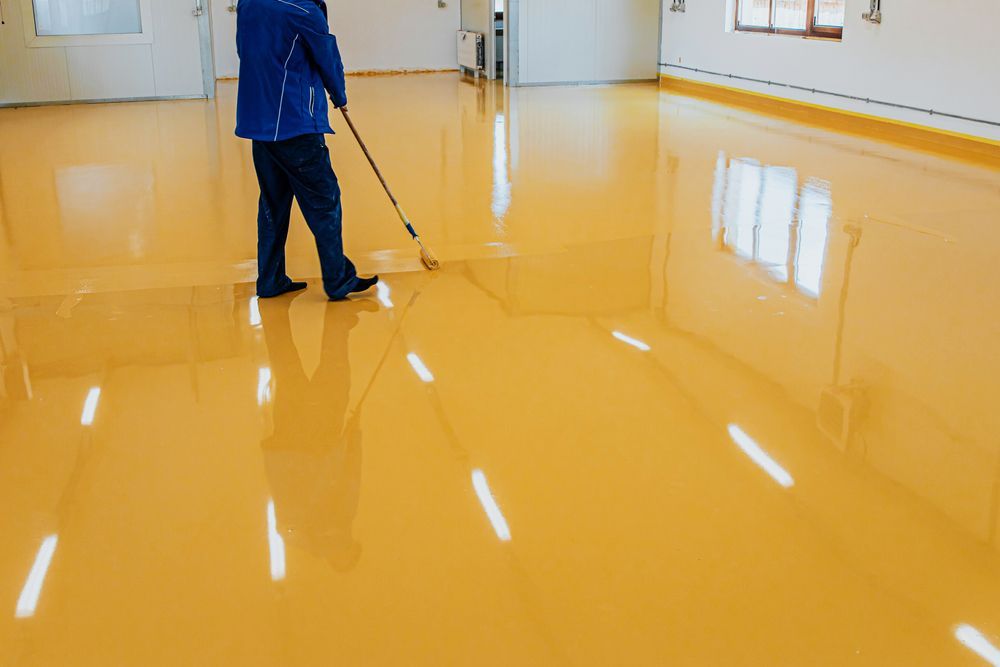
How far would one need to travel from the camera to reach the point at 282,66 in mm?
3795

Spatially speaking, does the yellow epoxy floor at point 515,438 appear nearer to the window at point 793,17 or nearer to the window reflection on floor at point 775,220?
the window reflection on floor at point 775,220

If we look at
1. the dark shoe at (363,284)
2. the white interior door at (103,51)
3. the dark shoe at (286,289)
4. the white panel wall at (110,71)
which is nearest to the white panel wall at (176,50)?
the white interior door at (103,51)

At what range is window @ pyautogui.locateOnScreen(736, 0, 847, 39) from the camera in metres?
8.93

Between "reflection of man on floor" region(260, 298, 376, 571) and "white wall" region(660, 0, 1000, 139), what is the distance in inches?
217

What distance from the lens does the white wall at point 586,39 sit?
12492mm

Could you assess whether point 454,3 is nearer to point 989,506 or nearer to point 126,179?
point 126,179

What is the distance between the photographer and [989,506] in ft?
8.30

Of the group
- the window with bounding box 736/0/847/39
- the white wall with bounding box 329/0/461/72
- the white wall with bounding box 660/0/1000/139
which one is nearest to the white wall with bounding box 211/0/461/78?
the white wall with bounding box 329/0/461/72

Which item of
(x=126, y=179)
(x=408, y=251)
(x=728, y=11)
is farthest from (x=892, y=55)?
(x=126, y=179)

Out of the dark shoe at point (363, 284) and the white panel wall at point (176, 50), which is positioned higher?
the white panel wall at point (176, 50)

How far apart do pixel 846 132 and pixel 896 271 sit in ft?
14.7

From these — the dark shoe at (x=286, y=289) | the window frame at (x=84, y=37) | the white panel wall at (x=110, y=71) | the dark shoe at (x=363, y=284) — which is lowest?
the dark shoe at (x=286, y=289)

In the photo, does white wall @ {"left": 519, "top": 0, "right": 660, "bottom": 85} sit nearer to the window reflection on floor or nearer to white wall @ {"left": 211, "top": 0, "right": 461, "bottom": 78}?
white wall @ {"left": 211, "top": 0, "right": 461, "bottom": 78}

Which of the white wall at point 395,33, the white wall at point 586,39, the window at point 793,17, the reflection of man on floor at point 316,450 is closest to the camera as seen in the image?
the reflection of man on floor at point 316,450
